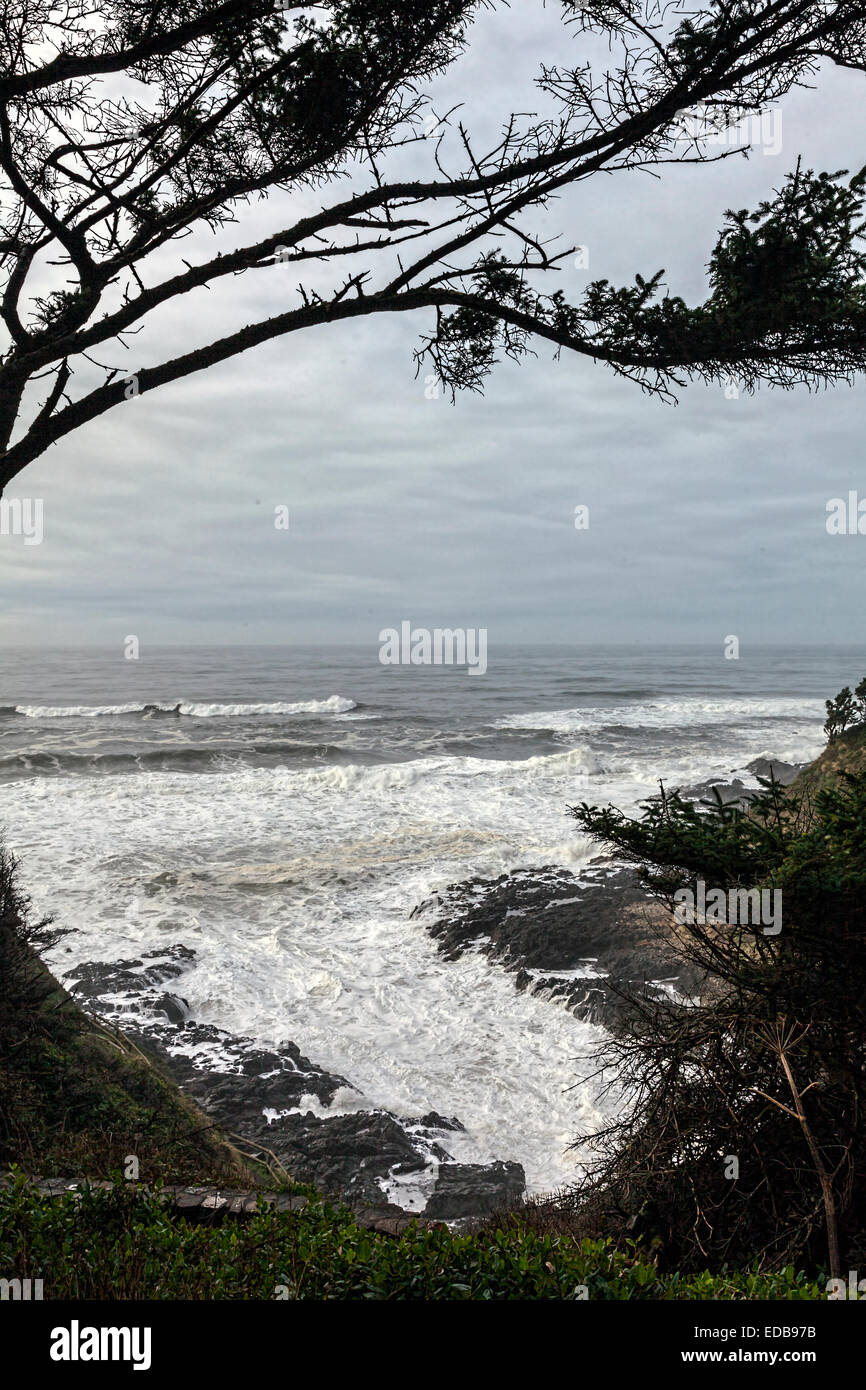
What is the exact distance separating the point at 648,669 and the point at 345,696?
31.5 m

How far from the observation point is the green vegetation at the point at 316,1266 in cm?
299

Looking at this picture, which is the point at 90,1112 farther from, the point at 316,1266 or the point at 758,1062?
the point at 758,1062

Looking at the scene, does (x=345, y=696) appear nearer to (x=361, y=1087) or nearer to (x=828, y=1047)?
(x=361, y=1087)

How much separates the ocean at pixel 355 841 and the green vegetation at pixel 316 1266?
392 cm

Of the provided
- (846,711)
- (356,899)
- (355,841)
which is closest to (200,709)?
(355,841)

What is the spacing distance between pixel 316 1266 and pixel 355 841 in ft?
45.6

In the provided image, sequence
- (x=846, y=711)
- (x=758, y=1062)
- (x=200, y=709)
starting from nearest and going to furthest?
(x=758, y=1062) → (x=846, y=711) → (x=200, y=709)

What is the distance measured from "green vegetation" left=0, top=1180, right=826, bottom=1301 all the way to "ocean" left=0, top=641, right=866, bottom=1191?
392 centimetres

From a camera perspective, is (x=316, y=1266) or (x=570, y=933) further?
(x=570, y=933)

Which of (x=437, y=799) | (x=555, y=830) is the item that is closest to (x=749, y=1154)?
(x=555, y=830)

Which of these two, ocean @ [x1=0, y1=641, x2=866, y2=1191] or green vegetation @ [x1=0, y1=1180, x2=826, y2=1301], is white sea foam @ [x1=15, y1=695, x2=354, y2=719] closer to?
ocean @ [x1=0, y1=641, x2=866, y2=1191]

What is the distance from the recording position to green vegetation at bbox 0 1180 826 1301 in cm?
299

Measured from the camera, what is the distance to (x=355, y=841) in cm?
1698

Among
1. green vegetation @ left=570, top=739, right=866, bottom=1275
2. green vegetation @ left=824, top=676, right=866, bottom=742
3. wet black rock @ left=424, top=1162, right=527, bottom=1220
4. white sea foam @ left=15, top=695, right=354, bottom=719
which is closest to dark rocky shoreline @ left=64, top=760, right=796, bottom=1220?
wet black rock @ left=424, top=1162, right=527, bottom=1220
